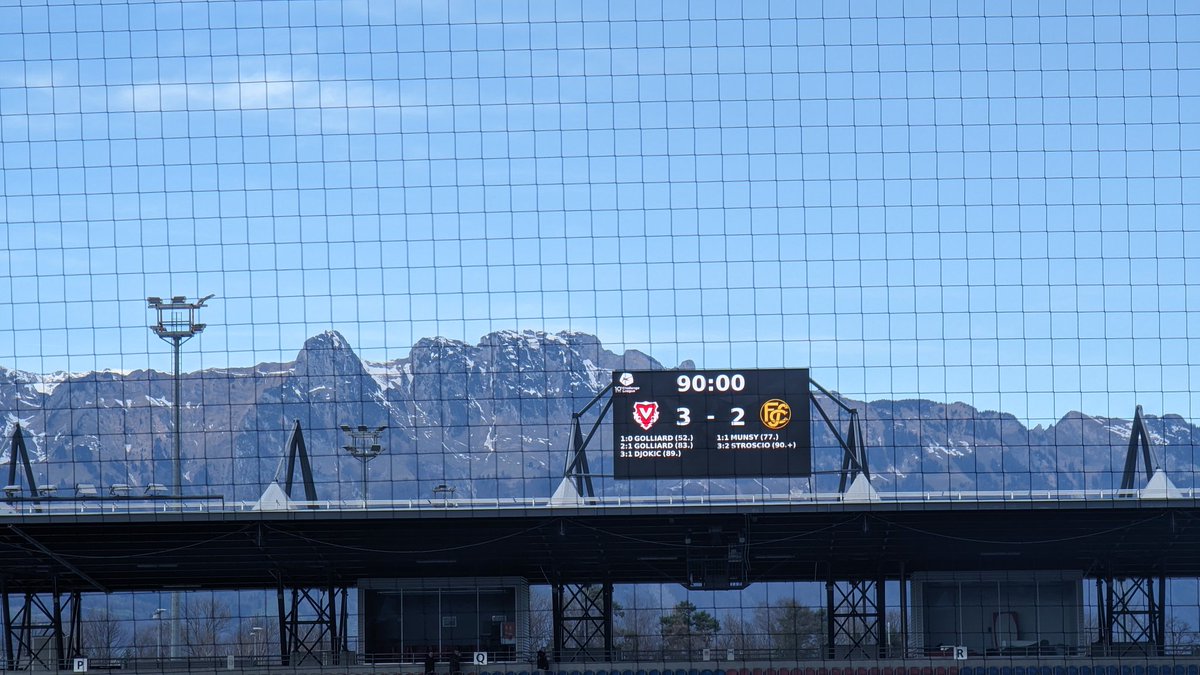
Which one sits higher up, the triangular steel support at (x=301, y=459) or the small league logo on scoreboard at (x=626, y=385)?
the small league logo on scoreboard at (x=626, y=385)

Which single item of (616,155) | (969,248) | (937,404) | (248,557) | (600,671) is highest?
(616,155)

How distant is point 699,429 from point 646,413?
1727 millimetres

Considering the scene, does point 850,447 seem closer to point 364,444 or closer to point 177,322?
point 364,444

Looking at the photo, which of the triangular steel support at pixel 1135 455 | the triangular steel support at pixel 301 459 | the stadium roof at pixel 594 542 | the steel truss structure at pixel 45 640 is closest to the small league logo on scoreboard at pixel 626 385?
the stadium roof at pixel 594 542

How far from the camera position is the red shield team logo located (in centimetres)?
5317

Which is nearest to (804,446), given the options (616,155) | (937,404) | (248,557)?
(937,404)

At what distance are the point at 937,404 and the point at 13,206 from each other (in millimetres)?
32219

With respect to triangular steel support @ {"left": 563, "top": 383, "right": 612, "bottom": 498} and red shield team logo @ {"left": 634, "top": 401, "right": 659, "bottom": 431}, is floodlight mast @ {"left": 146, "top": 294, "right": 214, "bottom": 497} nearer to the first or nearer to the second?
triangular steel support @ {"left": 563, "top": 383, "right": 612, "bottom": 498}

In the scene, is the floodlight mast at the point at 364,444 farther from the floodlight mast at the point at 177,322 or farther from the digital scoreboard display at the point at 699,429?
the digital scoreboard display at the point at 699,429

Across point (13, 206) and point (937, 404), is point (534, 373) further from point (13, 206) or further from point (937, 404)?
point (13, 206)

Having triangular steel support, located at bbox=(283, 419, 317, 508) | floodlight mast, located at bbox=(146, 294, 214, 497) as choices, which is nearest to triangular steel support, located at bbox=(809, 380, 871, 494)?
triangular steel support, located at bbox=(283, 419, 317, 508)

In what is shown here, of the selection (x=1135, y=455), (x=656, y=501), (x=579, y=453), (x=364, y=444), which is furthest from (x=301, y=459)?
(x=1135, y=455)

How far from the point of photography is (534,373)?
193 ft

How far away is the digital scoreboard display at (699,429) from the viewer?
53.1 m
